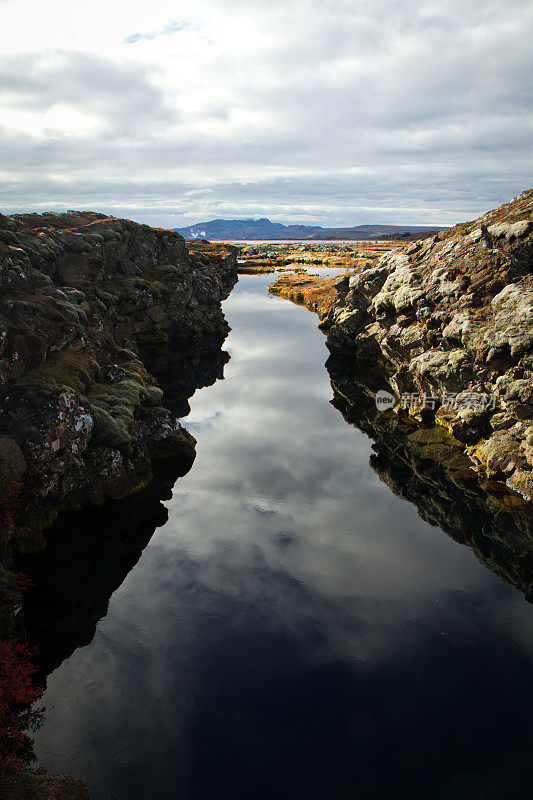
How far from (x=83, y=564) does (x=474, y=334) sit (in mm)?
43737

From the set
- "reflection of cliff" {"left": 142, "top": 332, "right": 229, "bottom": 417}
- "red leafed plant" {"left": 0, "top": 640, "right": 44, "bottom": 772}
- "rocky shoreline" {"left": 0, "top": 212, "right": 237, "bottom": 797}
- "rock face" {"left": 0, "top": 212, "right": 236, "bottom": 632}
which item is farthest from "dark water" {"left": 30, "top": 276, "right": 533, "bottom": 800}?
"reflection of cliff" {"left": 142, "top": 332, "right": 229, "bottom": 417}

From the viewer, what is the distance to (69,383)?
3941 cm

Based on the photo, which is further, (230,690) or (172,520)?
(172,520)

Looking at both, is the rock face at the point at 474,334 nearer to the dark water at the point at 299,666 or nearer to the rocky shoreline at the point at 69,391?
the dark water at the point at 299,666

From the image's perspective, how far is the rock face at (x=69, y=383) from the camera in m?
32.8

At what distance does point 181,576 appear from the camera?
30234 millimetres

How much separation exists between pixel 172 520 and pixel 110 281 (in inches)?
2144

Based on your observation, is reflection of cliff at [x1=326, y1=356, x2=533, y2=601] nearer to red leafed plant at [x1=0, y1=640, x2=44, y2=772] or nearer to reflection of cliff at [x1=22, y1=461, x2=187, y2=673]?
reflection of cliff at [x1=22, y1=461, x2=187, y2=673]

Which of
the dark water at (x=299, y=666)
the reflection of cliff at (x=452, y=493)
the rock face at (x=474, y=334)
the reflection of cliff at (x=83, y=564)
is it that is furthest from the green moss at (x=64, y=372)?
the rock face at (x=474, y=334)

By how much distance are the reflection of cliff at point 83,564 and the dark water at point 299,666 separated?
1005 mm

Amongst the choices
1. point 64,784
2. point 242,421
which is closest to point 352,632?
point 64,784

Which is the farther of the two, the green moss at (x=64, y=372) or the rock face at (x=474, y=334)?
the rock face at (x=474, y=334)

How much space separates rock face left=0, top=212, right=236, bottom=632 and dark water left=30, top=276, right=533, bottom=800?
695 centimetres

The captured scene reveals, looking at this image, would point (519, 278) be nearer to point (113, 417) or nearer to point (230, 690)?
point (113, 417)
